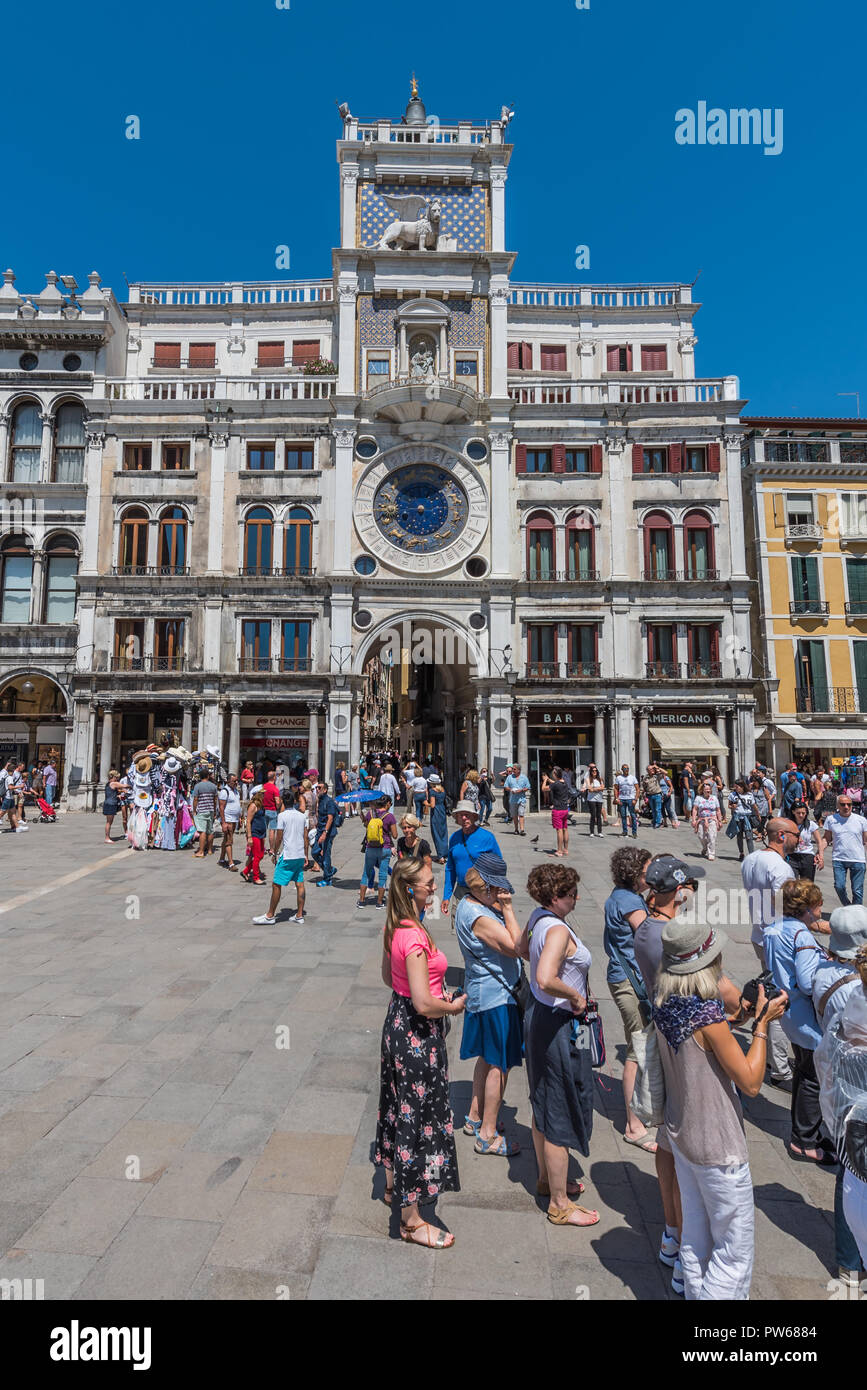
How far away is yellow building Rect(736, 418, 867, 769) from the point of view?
31.6 metres

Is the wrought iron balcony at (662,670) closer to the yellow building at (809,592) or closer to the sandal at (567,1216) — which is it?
the yellow building at (809,592)

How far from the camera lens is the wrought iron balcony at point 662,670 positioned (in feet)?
96.1

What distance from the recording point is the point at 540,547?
30.2 metres

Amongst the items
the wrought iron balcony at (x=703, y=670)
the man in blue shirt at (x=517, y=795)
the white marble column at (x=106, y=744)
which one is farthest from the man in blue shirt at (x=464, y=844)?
the white marble column at (x=106, y=744)

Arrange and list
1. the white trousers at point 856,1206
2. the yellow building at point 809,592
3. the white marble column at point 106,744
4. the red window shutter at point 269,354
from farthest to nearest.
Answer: the red window shutter at point 269,354, the yellow building at point 809,592, the white marble column at point 106,744, the white trousers at point 856,1206

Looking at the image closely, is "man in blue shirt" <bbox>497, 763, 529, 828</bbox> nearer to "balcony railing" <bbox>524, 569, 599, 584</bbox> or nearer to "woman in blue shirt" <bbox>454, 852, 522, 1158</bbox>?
"balcony railing" <bbox>524, 569, 599, 584</bbox>

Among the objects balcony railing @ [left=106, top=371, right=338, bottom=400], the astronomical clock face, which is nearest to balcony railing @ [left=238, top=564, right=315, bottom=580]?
the astronomical clock face

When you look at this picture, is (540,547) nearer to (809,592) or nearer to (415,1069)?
(809,592)

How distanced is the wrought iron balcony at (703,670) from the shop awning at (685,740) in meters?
2.06

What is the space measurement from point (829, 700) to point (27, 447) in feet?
118

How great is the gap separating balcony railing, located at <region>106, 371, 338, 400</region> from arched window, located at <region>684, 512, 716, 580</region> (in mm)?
15760

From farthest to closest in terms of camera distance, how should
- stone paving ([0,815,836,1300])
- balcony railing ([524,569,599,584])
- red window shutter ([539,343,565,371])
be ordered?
1. red window shutter ([539,343,565,371])
2. balcony railing ([524,569,599,584])
3. stone paving ([0,815,836,1300])

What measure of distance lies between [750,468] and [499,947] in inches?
1329

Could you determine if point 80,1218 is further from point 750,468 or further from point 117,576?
point 750,468
